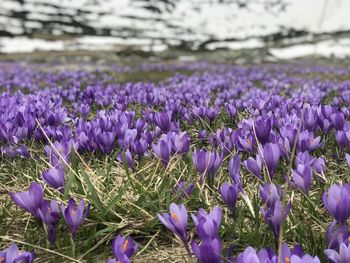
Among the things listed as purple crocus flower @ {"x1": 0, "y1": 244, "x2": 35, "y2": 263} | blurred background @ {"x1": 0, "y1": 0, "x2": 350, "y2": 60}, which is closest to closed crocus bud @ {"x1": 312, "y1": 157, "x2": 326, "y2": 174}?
purple crocus flower @ {"x1": 0, "y1": 244, "x2": 35, "y2": 263}

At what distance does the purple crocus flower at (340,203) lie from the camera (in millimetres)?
2244

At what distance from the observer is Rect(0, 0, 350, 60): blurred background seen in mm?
70438

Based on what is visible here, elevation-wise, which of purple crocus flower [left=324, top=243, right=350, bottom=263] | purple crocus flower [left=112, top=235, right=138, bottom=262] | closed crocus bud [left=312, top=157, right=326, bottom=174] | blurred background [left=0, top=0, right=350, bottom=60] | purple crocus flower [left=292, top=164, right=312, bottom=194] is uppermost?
purple crocus flower [left=324, top=243, right=350, bottom=263]

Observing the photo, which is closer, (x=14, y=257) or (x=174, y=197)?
(x=14, y=257)

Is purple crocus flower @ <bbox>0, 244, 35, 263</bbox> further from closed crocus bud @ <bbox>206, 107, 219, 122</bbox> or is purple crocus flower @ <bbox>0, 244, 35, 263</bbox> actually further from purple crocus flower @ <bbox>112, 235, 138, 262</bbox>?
closed crocus bud @ <bbox>206, 107, 219, 122</bbox>

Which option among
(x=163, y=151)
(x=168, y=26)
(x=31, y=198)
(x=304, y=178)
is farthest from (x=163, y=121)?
(x=168, y=26)

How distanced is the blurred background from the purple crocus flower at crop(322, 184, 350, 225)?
62.0m

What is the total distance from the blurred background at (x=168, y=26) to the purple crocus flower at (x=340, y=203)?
62.0 metres

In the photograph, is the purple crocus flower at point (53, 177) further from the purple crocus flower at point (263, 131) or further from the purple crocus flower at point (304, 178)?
the purple crocus flower at point (263, 131)

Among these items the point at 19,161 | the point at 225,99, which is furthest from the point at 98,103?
the point at 19,161

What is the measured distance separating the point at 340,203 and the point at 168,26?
9316cm

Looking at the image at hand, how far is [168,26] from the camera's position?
92.6m

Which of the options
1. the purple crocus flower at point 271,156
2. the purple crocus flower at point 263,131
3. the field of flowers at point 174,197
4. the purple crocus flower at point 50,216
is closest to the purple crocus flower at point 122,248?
the field of flowers at point 174,197

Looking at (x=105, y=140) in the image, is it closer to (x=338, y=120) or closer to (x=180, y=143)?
(x=180, y=143)
